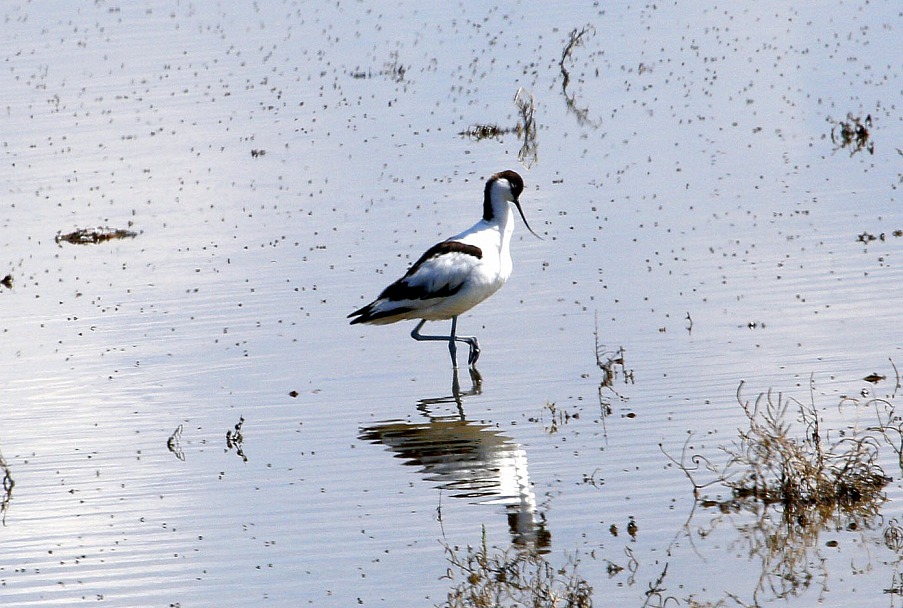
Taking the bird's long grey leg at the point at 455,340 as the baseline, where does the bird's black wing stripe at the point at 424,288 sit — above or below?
above

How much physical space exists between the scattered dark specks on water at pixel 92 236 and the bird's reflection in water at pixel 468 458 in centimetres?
907

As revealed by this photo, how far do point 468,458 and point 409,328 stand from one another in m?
4.61

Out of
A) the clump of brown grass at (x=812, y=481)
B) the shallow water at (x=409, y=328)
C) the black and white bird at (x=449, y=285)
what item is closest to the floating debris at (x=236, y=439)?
the shallow water at (x=409, y=328)

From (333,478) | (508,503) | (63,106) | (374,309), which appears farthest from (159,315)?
(63,106)

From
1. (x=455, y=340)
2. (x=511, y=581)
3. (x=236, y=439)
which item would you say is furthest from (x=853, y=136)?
(x=511, y=581)

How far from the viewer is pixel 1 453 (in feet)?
41.4

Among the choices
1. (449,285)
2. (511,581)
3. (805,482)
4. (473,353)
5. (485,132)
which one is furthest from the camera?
(485,132)

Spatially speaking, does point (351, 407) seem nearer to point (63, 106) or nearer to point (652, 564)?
point (652, 564)

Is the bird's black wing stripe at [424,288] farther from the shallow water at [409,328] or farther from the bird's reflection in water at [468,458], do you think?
the bird's reflection in water at [468,458]

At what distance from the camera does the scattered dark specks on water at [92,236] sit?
21250 mm

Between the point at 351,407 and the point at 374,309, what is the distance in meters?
1.57

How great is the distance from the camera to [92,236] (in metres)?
21.3

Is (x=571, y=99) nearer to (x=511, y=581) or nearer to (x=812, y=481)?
(x=812, y=481)

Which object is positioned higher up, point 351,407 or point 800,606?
point 351,407
